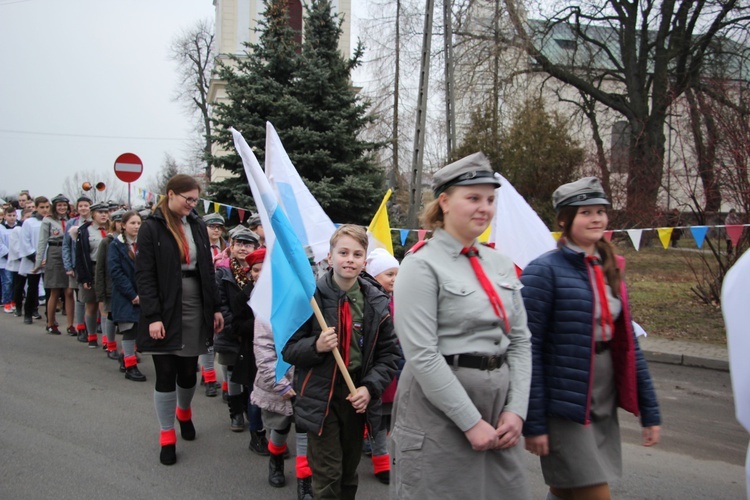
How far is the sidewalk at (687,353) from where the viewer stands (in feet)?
28.6

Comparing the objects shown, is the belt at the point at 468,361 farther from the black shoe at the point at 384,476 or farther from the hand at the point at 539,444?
the black shoe at the point at 384,476

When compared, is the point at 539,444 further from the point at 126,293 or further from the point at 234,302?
the point at 126,293

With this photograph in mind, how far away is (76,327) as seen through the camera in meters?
9.57

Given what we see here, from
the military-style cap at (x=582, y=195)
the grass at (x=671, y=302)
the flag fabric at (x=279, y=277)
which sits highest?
the military-style cap at (x=582, y=195)

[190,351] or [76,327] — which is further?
[76,327]

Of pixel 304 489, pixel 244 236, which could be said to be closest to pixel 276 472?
pixel 304 489

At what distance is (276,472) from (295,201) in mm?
1934

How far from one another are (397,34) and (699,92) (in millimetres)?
14871

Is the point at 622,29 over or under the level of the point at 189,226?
over

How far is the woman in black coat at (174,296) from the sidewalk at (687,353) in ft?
20.1

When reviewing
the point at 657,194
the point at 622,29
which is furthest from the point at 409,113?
the point at 657,194

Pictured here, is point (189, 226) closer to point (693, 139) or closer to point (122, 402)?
point (122, 402)

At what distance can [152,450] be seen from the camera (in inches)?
196

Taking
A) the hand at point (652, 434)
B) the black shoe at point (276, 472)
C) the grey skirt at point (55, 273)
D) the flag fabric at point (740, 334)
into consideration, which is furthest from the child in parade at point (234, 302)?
the grey skirt at point (55, 273)
